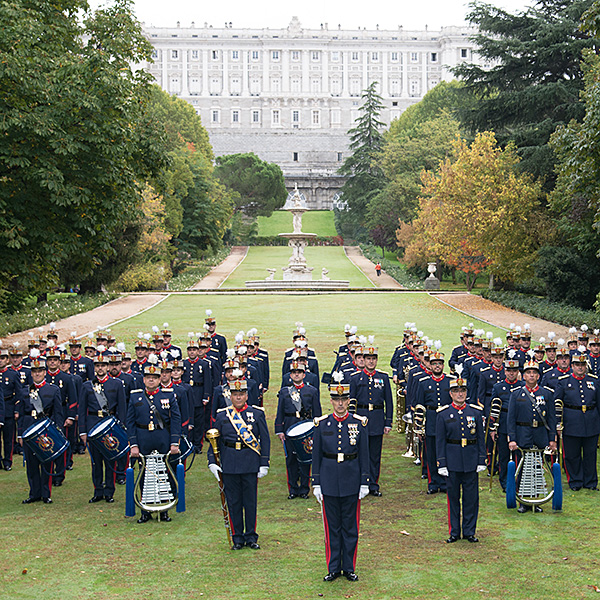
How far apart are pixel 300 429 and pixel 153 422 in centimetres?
182

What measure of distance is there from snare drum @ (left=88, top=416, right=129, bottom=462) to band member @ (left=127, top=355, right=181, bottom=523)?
64cm

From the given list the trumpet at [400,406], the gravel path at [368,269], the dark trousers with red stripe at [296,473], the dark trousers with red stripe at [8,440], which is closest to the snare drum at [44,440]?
the dark trousers with red stripe at [8,440]

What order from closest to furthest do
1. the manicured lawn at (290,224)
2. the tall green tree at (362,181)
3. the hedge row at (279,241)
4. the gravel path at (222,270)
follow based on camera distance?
the gravel path at (222,270) < the tall green tree at (362,181) < the hedge row at (279,241) < the manicured lawn at (290,224)

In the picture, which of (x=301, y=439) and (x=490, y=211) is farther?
(x=490, y=211)

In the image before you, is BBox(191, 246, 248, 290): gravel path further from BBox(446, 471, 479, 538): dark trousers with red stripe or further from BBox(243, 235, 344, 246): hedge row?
BBox(446, 471, 479, 538): dark trousers with red stripe

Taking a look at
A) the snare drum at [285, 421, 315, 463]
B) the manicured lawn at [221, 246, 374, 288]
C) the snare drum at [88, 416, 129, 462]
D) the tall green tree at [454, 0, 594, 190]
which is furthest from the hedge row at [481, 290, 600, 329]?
the snare drum at [88, 416, 129, 462]

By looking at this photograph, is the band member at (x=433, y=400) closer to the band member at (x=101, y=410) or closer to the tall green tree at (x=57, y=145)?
the band member at (x=101, y=410)

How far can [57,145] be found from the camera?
1628 centimetres

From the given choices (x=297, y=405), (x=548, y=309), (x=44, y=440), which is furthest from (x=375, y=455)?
(x=548, y=309)

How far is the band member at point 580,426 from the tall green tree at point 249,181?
246ft

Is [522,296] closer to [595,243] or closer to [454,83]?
[595,243]

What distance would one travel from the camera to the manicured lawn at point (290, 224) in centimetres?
8688

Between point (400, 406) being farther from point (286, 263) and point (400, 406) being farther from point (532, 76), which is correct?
point (286, 263)

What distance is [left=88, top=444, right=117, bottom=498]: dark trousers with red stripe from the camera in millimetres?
10266
